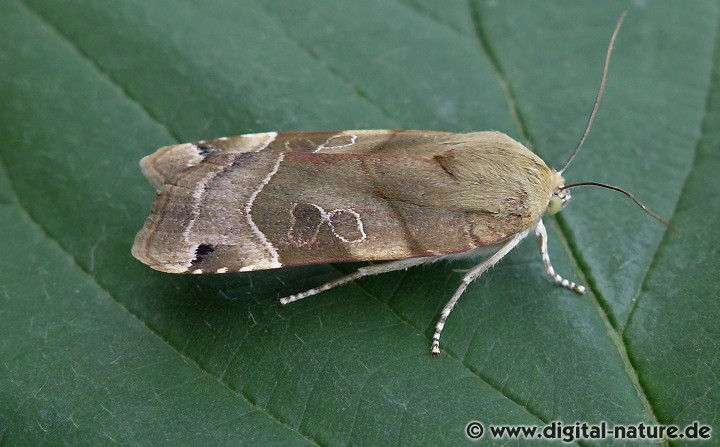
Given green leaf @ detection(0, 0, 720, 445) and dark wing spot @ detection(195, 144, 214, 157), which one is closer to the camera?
green leaf @ detection(0, 0, 720, 445)

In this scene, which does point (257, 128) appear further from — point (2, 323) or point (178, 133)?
point (2, 323)

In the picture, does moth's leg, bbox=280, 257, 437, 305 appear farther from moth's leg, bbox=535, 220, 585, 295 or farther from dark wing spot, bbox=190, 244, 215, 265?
moth's leg, bbox=535, 220, 585, 295

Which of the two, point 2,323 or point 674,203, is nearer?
point 2,323

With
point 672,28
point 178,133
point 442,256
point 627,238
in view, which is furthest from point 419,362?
point 672,28

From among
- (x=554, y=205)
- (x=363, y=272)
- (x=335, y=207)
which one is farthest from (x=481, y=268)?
(x=335, y=207)

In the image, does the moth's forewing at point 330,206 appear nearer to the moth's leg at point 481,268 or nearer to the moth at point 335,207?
the moth at point 335,207

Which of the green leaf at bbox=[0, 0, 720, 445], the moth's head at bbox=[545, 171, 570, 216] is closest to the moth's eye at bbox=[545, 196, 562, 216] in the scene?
the moth's head at bbox=[545, 171, 570, 216]

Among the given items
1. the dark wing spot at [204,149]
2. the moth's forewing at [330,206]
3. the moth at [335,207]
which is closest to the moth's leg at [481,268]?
the moth at [335,207]

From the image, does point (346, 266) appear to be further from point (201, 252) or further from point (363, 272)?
point (201, 252)
